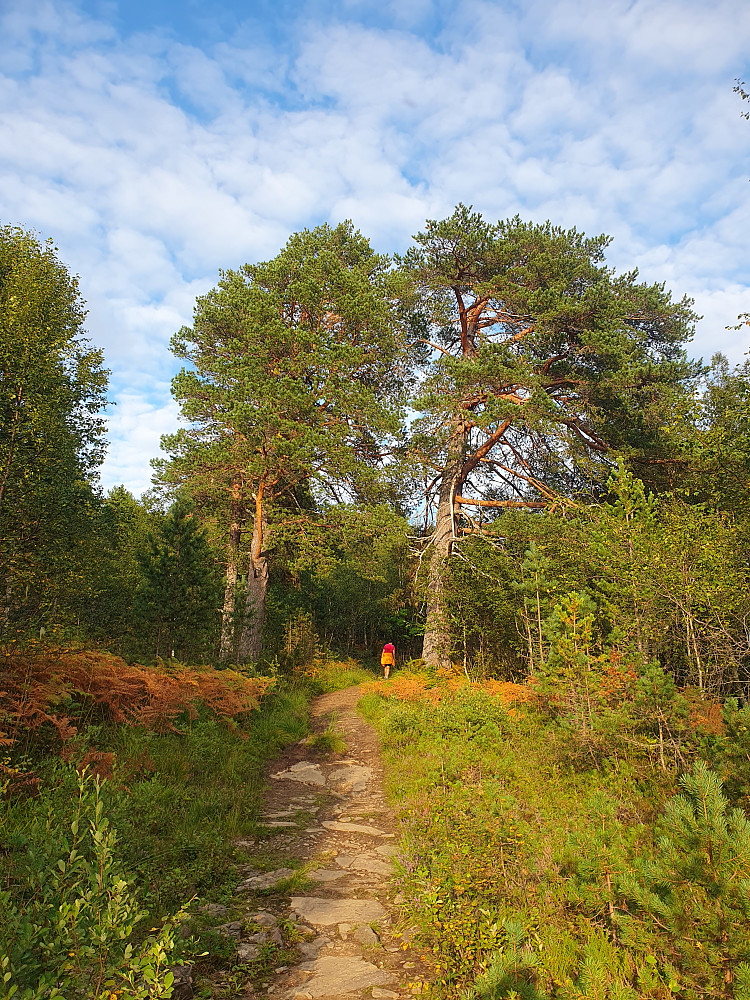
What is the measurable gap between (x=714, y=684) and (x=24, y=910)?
7.57 m

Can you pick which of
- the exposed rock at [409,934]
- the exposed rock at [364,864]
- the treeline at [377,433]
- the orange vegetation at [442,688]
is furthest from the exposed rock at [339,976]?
the treeline at [377,433]

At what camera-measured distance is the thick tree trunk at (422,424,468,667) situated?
14820 millimetres

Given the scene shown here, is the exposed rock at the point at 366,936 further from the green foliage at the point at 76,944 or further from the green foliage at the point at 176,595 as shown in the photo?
the green foliage at the point at 176,595

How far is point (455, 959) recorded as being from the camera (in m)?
3.27

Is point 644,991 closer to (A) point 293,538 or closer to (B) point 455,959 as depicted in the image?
(B) point 455,959

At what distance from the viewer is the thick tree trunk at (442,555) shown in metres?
14.8

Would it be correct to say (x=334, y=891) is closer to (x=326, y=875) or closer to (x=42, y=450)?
(x=326, y=875)

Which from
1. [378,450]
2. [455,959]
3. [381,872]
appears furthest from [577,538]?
[455,959]

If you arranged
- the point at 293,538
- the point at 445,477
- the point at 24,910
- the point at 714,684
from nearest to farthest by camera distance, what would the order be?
the point at 24,910
the point at 714,684
the point at 293,538
the point at 445,477

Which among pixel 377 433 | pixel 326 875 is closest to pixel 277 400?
→ pixel 377 433

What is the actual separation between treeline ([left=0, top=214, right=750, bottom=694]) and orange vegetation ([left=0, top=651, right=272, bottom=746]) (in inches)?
122

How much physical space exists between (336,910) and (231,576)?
1255 cm

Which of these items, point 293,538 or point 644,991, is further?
point 293,538

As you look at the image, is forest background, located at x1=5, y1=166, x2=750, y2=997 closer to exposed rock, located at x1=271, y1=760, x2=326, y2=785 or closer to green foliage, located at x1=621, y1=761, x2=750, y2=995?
green foliage, located at x1=621, y1=761, x2=750, y2=995
